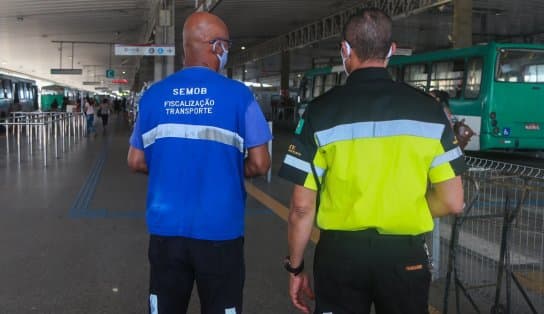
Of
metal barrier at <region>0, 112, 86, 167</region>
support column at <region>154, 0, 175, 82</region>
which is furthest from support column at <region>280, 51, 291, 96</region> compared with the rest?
Result: support column at <region>154, 0, 175, 82</region>

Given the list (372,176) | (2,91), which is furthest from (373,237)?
(2,91)

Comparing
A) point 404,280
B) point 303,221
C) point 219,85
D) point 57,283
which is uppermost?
point 219,85

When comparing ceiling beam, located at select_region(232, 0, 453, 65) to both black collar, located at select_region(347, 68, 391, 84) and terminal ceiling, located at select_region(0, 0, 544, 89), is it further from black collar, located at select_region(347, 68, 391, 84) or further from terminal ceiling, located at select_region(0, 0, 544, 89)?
black collar, located at select_region(347, 68, 391, 84)

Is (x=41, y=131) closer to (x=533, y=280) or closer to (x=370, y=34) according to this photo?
(x=533, y=280)

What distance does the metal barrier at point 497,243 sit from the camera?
155 inches

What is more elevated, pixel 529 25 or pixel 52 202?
pixel 529 25

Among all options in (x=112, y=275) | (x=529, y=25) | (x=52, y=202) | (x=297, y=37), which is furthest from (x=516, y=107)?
(x=297, y=37)

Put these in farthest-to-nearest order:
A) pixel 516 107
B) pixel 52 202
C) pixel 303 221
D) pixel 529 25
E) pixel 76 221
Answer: pixel 529 25 → pixel 516 107 → pixel 52 202 → pixel 76 221 → pixel 303 221

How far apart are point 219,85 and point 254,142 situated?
303 mm

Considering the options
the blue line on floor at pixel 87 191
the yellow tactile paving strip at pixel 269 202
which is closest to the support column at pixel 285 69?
the blue line on floor at pixel 87 191

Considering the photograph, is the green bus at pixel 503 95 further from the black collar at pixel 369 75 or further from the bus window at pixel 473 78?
the black collar at pixel 369 75

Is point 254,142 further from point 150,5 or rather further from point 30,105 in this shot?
point 30,105

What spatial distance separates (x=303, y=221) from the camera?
8.34 ft

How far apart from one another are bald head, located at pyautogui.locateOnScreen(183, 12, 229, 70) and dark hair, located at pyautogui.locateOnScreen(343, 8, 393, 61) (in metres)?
0.67
